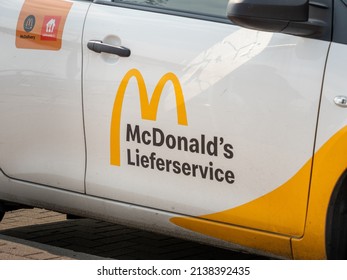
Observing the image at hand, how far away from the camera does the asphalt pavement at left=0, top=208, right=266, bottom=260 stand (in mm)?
4965

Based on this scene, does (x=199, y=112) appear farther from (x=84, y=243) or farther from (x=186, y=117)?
(x=84, y=243)

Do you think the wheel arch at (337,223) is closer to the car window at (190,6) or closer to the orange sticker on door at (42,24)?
the car window at (190,6)

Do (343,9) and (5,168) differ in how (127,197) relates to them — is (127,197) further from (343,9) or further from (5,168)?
(343,9)

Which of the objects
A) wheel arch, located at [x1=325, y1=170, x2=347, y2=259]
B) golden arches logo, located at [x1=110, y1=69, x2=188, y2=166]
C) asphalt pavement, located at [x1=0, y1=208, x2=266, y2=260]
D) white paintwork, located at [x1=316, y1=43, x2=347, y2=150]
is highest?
white paintwork, located at [x1=316, y1=43, x2=347, y2=150]

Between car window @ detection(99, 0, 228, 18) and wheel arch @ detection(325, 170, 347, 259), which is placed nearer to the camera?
wheel arch @ detection(325, 170, 347, 259)

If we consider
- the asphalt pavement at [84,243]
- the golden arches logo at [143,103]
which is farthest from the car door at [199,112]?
the asphalt pavement at [84,243]

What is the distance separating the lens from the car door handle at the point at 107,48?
4.43 m

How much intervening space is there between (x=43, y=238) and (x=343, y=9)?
A: 2312 millimetres

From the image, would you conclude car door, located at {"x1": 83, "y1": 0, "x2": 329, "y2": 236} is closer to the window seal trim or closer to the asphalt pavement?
the window seal trim

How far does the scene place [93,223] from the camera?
19.9ft

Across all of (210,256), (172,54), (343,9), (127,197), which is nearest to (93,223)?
(210,256)

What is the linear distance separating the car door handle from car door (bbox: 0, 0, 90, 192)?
0.08m

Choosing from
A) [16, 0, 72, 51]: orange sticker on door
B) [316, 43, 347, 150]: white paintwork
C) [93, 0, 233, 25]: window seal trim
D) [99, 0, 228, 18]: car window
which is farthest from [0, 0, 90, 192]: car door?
[316, 43, 347, 150]: white paintwork
